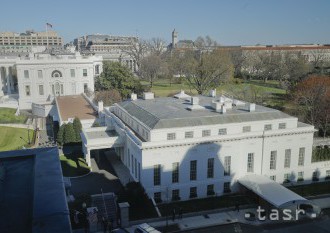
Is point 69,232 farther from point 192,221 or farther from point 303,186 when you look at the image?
point 303,186

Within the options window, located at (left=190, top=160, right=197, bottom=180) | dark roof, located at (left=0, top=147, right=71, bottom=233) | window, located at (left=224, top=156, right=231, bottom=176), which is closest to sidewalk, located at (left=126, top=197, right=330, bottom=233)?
window, located at (left=190, top=160, right=197, bottom=180)

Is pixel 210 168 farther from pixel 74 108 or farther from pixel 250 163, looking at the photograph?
pixel 74 108

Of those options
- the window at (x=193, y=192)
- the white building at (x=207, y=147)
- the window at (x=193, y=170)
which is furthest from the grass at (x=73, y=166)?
the window at (x=193, y=170)

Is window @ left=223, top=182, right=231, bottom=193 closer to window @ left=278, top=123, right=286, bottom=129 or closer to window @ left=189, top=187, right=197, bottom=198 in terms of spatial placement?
window @ left=189, top=187, right=197, bottom=198

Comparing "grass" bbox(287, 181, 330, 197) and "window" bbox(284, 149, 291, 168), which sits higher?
"window" bbox(284, 149, 291, 168)

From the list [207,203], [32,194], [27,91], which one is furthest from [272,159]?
[27,91]

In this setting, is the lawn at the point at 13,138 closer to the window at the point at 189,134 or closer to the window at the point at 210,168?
the window at the point at 189,134

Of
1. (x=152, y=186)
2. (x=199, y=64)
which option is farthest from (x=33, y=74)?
(x=152, y=186)
